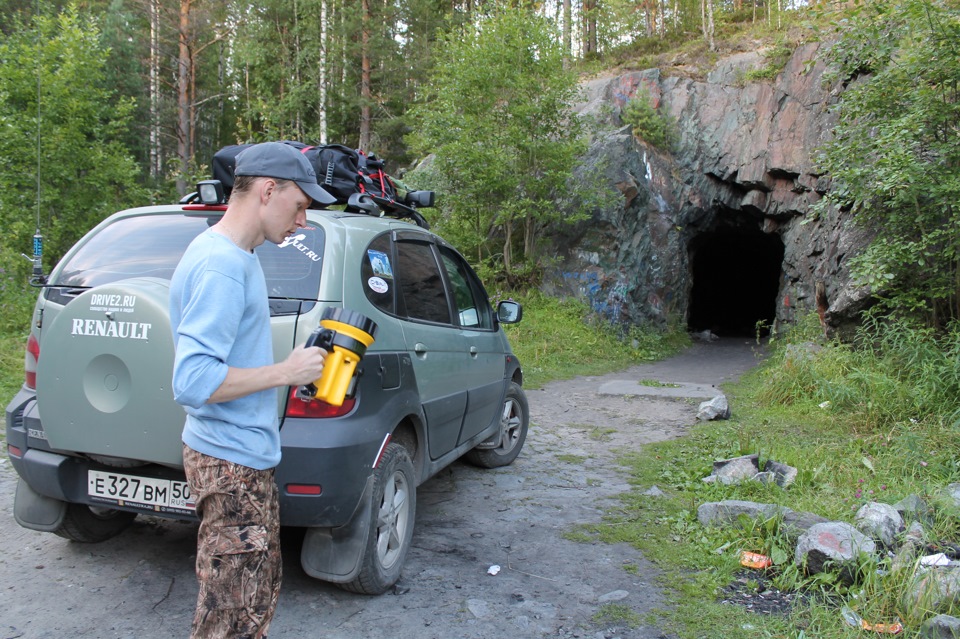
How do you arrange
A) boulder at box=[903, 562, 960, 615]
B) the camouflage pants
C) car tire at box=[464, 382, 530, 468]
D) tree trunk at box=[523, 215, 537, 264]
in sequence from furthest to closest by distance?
1. tree trunk at box=[523, 215, 537, 264]
2. car tire at box=[464, 382, 530, 468]
3. boulder at box=[903, 562, 960, 615]
4. the camouflage pants

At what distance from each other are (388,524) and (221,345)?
1772mm

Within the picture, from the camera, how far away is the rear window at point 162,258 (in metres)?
3.02

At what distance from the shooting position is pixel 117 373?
2559 millimetres

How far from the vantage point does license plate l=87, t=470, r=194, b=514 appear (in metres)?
2.75

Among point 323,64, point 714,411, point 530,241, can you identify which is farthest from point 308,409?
point 323,64

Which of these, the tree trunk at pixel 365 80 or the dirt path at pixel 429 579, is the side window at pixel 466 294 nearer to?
the dirt path at pixel 429 579

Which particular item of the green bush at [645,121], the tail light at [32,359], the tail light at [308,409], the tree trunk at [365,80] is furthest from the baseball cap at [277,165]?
the tree trunk at [365,80]

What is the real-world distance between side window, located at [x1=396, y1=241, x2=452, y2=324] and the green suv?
0.6 inches

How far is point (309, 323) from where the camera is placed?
2.85 m

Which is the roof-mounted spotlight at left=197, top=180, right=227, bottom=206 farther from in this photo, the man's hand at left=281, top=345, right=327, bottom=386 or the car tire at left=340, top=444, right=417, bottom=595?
the man's hand at left=281, top=345, right=327, bottom=386

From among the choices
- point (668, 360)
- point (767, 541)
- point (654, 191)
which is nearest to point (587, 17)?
point (654, 191)

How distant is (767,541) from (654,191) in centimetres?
1442

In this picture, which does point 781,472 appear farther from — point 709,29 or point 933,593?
point 709,29

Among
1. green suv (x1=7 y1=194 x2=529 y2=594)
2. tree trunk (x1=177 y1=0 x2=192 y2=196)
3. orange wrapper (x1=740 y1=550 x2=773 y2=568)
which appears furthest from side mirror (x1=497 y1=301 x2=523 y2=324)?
tree trunk (x1=177 y1=0 x2=192 y2=196)
